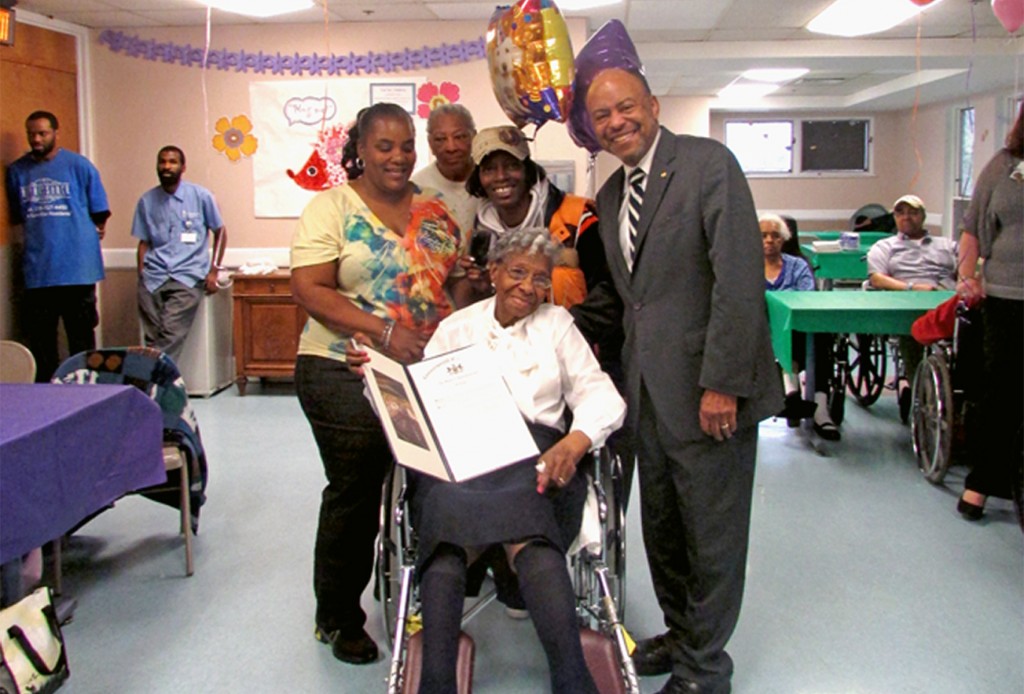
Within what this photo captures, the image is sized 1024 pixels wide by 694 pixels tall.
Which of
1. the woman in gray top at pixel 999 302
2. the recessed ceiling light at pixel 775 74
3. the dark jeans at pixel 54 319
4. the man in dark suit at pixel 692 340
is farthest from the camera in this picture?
the recessed ceiling light at pixel 775 74

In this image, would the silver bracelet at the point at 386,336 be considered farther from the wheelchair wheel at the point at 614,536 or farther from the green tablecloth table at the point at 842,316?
the green tablecloth table at the point at 842,316

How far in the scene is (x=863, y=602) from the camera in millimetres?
2838

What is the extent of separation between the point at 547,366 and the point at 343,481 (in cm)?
64

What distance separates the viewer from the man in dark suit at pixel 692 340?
1.98 metres

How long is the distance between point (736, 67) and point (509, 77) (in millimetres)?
5564

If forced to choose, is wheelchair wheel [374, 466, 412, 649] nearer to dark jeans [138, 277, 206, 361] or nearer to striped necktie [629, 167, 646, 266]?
striped necktie [629, 167, 646, 266]

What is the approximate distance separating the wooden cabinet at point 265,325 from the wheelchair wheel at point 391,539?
12.4 feet

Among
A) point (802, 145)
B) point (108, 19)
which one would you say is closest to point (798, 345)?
point (108, 19)

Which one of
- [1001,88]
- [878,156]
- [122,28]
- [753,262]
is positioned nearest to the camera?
[753,262]

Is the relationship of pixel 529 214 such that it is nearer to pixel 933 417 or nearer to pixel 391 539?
pixel 391 539

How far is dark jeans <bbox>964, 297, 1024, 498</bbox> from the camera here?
331cm

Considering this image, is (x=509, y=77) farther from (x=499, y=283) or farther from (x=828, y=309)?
(x=828, y=309)

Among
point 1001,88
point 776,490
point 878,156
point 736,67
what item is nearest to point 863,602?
point 776,490

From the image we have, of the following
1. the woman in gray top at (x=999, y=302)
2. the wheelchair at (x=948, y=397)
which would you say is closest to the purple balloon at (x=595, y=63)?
the woman in gray top at (x=999, y=302)
